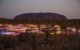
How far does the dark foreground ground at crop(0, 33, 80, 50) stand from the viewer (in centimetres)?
455

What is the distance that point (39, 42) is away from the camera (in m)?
4.82

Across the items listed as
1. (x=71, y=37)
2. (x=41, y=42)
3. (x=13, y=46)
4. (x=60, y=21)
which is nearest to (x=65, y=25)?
(x=60, y=21)

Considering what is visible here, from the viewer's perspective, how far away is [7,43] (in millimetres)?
4566

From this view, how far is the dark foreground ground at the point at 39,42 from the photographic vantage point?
4.55m

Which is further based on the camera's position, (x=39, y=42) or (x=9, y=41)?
(x=39, y=42)

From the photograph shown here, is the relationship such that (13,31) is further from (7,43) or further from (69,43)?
(69,43)

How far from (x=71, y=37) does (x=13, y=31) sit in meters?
1.65

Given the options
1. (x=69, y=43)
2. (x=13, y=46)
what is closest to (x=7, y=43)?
(x=13, y=46)

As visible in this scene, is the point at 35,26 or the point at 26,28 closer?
the point at 35,26

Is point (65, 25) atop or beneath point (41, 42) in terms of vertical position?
atop

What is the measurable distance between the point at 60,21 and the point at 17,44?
50.7 inches

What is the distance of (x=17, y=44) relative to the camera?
15.2 feet

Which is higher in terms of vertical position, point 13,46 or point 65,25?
point 65,25

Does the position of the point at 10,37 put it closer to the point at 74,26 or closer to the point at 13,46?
the point at 13,46
